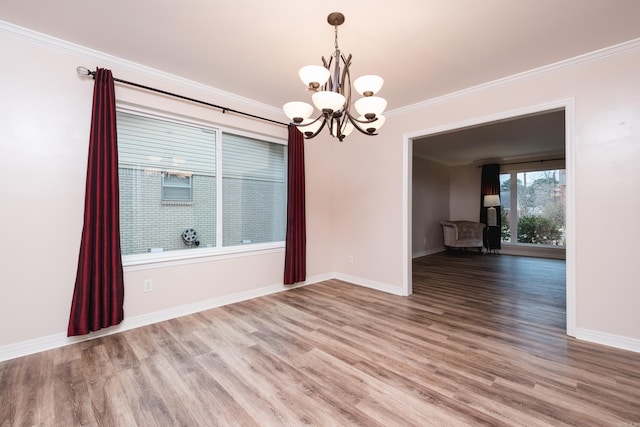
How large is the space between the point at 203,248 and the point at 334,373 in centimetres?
222

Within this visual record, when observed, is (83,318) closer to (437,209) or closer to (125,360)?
(125,360)

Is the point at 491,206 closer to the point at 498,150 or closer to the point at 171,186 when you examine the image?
the point at 498,150

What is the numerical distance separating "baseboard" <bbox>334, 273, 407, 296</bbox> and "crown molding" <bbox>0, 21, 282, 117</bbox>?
9.90 ft

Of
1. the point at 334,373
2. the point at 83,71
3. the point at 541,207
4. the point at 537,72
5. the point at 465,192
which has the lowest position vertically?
the point at 334,373

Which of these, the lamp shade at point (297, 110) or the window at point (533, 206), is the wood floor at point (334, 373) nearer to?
the lamp shade at point (297, 110)

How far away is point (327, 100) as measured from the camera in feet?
5.66

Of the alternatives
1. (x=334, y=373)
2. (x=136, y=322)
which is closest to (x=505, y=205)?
(x=334, y=373)

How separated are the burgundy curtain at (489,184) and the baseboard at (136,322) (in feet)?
20.8

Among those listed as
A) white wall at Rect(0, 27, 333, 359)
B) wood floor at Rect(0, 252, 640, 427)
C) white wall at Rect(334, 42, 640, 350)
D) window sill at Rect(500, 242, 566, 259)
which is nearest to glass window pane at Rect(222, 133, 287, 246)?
white wall at Rect(0, 27, 333, 359)

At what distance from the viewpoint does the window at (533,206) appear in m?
7.08

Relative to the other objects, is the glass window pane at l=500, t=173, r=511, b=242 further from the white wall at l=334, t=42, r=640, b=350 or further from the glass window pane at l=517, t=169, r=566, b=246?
the white wall at l=334, t=42, r=640, b=350

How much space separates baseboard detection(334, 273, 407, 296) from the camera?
401 cm

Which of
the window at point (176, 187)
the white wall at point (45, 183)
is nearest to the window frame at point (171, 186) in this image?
the window at point (176, 187)

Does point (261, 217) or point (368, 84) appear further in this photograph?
point (261, 217)
